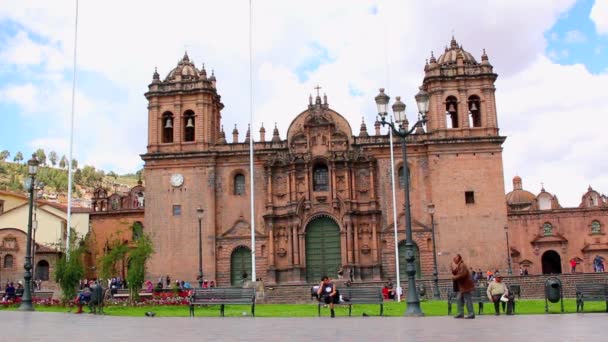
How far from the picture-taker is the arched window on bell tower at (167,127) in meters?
45.1

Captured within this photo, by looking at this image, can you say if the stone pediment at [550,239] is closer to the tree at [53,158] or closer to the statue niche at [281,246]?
the statue niche at [281,246]

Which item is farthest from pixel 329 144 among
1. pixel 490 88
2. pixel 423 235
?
pixel 490 88

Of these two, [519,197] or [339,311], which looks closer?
[339,311]

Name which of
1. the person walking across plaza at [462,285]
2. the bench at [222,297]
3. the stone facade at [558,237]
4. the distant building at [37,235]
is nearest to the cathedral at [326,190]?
the distant building at [37,235]

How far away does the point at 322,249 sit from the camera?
42.1 m

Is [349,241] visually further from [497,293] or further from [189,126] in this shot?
[497,293]

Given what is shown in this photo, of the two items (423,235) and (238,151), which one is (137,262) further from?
(423,235)

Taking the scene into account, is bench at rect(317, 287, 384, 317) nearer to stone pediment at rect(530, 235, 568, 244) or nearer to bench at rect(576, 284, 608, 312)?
bench at rect(576, 284, 608, 312)

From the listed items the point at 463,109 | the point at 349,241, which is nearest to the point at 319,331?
the point at 349,241

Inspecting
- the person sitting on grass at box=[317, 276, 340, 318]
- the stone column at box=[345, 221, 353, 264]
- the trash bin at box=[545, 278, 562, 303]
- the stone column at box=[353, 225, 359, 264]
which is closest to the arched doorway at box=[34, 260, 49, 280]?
the stone column at box=[345, 221, 353, 264]

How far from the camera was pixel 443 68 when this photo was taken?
4362cm

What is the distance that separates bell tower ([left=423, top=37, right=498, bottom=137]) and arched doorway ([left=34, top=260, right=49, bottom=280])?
3287cm

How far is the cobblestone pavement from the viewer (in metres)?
11.0

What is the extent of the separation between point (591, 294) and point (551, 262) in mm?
42511
